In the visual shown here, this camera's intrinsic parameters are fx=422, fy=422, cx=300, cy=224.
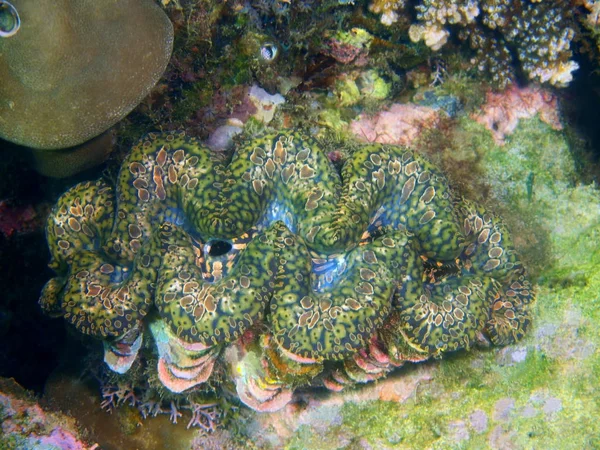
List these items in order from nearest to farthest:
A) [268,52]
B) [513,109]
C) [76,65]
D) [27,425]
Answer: [76,65]
[27,425]
[268,52]
[513,109]

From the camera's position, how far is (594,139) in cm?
430

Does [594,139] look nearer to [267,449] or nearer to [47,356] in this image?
[267,449]

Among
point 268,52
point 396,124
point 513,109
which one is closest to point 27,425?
point 268,52

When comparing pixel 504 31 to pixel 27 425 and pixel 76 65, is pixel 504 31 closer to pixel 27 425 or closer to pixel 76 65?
pixel 76 65

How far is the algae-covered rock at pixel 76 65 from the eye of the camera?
2271 millimetres

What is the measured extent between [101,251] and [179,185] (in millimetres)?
786

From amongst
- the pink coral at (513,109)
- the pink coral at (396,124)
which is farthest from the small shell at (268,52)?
the pink coral at (513,109)

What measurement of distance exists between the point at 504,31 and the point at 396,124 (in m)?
1.39

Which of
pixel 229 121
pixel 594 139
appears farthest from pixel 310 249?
pixel 594 139

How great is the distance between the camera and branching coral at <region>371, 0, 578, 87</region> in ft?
12.1

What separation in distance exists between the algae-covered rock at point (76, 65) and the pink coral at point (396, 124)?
172 cm

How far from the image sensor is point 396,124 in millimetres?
3742

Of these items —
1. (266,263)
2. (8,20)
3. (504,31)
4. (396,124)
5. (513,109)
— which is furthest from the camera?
(513,109)

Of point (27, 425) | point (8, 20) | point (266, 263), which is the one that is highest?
point (8, 20)
